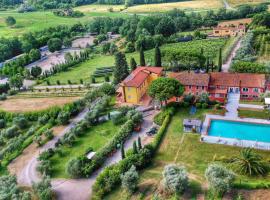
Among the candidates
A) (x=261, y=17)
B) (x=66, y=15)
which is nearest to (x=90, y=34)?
(x=66, y=15)

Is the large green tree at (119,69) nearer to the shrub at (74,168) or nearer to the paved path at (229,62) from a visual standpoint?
the paved path at (229,62)

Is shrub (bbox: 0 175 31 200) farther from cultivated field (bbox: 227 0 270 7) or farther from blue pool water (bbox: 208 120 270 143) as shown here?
cultivated field (bbox: 227 0 270 7)

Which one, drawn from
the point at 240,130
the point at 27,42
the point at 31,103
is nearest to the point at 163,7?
the point at 27,42

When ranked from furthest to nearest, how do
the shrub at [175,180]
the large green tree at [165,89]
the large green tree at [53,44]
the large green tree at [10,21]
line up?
the large green tree at [10,21] → the large green tree at [53,44] → the large green tree at [165,89] → the shrub at [175,180]

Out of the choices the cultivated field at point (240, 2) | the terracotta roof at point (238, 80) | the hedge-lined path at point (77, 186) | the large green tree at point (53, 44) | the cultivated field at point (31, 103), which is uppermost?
the cultivated field at point (240, 2)

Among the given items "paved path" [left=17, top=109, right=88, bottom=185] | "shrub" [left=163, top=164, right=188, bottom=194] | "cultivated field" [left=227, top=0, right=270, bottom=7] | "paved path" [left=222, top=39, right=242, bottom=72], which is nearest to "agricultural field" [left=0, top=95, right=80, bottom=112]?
"paved path" [left=17, top=109, right=88, bottom=185]

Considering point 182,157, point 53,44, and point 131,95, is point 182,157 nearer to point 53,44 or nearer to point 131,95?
point 131,95

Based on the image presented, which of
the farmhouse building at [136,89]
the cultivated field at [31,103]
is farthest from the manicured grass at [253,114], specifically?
the cultivated field at [31,103]
